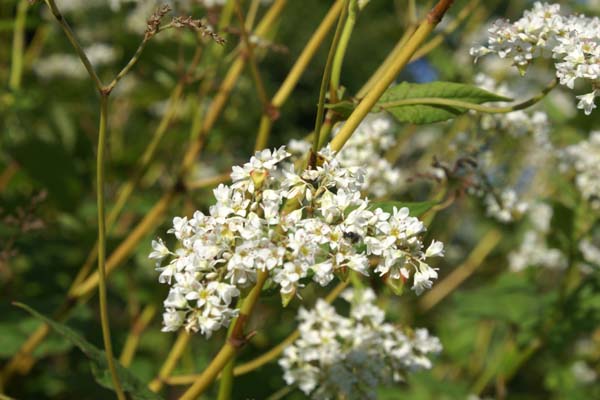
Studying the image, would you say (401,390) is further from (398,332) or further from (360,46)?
(360,46)

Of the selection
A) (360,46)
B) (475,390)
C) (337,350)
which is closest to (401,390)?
(475,390)

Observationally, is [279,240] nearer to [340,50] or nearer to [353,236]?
[353,236]

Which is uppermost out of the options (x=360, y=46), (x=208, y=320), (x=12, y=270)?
(x=360, y=46)

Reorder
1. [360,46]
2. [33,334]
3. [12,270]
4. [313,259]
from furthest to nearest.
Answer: [360,46] < [12,270] < [33,334] < [313,259]

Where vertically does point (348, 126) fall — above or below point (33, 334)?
below

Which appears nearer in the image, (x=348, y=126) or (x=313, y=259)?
(x=313, y=259)

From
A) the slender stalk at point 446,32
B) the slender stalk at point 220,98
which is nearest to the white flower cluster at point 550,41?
the slender stalk at point 446,32

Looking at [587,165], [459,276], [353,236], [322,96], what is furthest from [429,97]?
[459,276]
